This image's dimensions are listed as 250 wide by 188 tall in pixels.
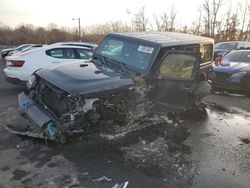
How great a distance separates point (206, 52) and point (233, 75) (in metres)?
3.38

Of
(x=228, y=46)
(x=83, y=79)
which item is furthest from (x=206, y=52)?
(x=228, y=46)

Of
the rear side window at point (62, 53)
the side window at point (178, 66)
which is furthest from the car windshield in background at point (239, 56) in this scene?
the side window at point (178, 66)

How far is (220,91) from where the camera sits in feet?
33.7

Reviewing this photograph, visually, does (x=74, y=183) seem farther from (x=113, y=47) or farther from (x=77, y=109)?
(x=113, y=47)

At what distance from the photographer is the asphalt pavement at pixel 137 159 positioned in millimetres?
4082

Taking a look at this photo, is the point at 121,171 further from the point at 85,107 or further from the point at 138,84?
the point at 138,84

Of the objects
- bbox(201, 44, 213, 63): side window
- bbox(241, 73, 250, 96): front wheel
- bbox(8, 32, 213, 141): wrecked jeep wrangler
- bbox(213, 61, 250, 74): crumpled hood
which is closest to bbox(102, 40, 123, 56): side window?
bbox(8, 32, 213, 141): wrecked jeep wrangler

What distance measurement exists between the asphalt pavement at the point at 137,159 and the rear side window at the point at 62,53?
3.30 meters

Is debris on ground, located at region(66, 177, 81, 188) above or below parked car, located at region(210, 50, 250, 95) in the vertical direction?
below

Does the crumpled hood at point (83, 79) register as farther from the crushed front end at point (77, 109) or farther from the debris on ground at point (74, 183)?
the debris on ground at point (74, 183)

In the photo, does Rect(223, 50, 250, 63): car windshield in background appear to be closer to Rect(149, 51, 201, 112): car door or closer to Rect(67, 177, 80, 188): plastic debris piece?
Rect(149, 51, 201, 112): car door

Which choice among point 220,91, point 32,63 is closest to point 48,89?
point 32,63

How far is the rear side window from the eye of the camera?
928cm

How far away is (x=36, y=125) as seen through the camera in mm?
4871
